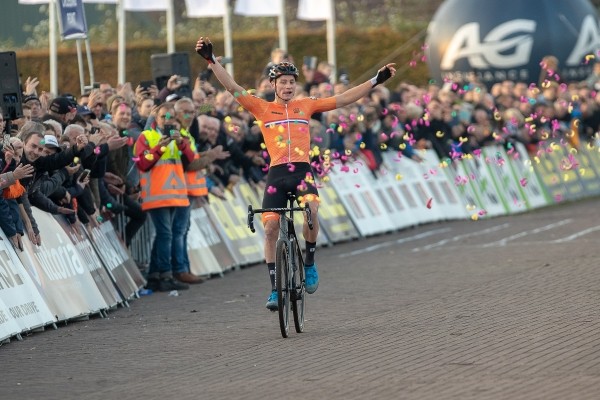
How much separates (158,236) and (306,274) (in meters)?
4.72

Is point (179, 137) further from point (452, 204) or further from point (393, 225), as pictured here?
point (452, 204)

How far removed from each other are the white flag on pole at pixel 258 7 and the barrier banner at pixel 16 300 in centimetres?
1700

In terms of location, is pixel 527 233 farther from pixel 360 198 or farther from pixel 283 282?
pixel 283 282

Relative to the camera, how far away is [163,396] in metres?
10.5

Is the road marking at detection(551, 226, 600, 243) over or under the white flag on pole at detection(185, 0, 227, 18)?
under

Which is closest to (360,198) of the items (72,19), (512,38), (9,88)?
(72,19)

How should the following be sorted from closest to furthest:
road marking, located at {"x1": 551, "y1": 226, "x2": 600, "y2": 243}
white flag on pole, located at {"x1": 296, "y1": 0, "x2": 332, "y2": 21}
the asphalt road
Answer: the asphalt road → road marking, located at {"x1": 551, "y1": 226, "x2": 600, "y2": 243} → white flag on pole, located at {"x1": 296, "y1": 0, "x2": 332, "y2": 21}

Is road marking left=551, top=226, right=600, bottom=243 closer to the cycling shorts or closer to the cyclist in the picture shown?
the cyclist

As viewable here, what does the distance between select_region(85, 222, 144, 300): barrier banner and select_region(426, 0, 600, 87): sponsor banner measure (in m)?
21.2

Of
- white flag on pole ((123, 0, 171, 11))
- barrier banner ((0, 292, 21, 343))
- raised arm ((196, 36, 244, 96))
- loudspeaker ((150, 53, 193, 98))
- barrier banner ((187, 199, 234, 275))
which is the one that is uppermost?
white flag on pole ((123, 0, 171, 11))

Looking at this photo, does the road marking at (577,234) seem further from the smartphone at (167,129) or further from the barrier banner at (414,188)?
the smartphone at (167,129)

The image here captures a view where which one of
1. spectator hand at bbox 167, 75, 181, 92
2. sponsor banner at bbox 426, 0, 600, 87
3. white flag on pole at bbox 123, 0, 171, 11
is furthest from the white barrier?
white flag on pole at bbox 123, 0, 171, 11

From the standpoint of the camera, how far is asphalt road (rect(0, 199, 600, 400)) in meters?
10.6

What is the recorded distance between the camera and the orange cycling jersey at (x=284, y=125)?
14.3 metres
